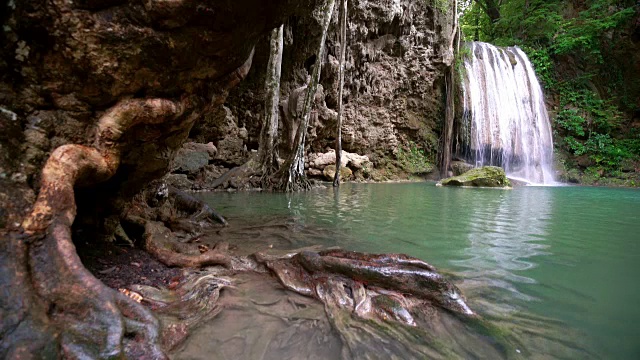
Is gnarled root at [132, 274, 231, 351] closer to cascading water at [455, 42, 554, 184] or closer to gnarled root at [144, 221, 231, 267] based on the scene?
gnarled root at [144, 221, 231, 267]

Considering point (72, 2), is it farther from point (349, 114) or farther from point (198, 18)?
point (349, 114)

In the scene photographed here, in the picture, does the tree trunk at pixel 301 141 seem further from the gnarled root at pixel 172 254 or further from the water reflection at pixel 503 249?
the gnarled root at pixel 172 254

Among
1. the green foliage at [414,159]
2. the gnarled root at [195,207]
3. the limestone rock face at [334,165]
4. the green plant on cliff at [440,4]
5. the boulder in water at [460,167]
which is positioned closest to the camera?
the gnarled root at [195,207]

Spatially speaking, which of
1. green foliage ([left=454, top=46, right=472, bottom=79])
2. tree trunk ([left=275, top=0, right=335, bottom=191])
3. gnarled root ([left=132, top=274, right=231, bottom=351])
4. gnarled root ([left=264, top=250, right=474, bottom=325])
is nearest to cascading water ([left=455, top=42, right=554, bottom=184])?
green foliage ([left=454, top=46, right=472, bottom=79])

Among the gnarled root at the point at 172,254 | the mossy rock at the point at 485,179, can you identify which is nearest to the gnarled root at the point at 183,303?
the gnarled root at the point at 172,254

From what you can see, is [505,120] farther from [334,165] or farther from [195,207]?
[195,207]

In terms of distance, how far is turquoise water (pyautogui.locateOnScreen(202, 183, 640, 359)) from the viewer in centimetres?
169

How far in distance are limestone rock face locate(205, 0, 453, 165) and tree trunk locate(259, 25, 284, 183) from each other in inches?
97.3

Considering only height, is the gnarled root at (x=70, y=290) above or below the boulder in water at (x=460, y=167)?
below

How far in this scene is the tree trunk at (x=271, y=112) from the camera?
8.91m

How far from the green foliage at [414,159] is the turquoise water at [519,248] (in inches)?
412

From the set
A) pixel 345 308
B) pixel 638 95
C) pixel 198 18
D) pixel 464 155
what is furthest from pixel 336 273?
pixel 638 95

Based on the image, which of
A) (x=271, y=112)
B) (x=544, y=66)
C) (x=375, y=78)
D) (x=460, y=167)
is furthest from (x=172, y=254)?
(x=544, y=66)

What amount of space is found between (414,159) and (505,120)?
490cm
